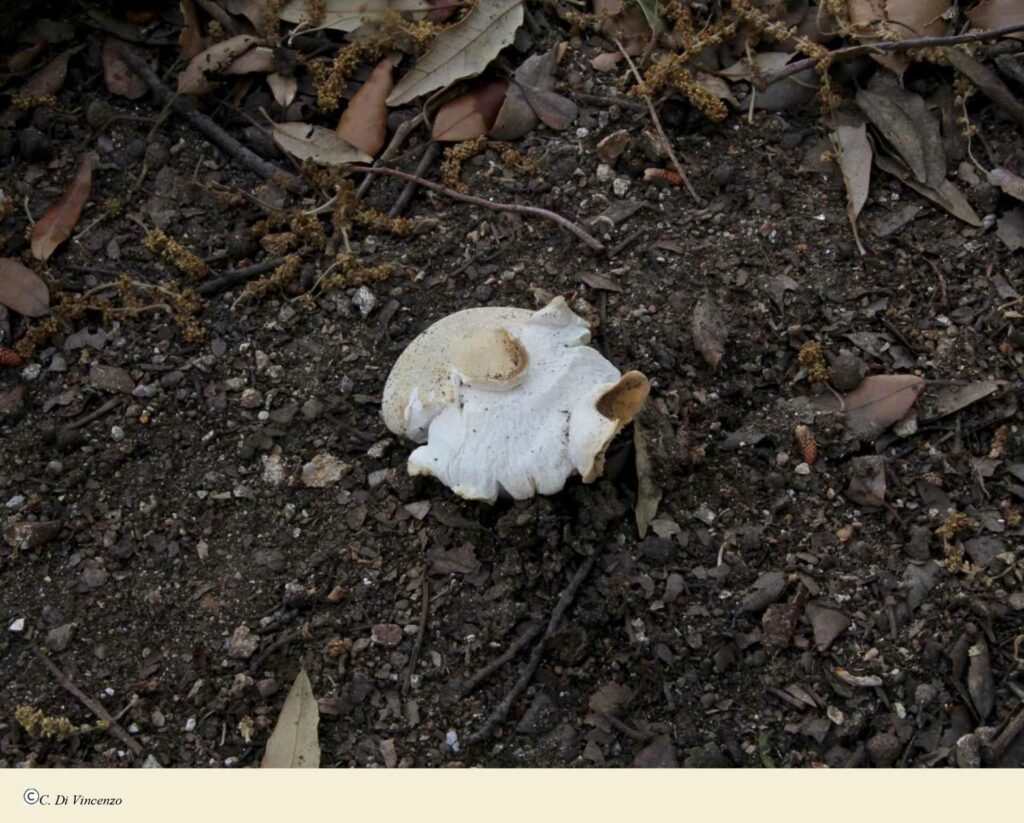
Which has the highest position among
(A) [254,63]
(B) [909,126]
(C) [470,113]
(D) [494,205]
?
(A) [254,63]

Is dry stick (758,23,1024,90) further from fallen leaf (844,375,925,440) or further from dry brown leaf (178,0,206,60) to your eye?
dry brown leaf (178,0,206,60)

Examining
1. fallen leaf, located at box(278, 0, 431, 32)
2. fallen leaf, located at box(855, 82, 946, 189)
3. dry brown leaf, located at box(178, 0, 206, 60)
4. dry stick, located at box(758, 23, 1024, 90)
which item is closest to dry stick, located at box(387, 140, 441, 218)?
fallen leaf, located at box(278, 0, 431, 32)

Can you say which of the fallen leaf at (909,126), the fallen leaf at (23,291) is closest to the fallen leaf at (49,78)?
the fallen leaf at (23,291)

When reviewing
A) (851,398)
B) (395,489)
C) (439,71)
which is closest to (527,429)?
(395,489)

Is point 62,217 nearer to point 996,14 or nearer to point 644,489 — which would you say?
point 644,489

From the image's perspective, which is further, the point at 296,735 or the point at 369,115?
the point at 369,115

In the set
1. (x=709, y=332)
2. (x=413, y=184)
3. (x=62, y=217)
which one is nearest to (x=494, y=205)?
(x=413, y=184)
